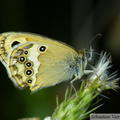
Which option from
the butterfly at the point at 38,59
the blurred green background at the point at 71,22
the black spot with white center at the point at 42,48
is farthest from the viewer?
the blurred green background at the point at 71,22

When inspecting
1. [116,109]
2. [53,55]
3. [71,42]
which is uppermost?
[53,55]

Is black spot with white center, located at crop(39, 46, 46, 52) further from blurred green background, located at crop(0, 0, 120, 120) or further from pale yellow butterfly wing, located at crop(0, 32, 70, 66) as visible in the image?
blurred green background, located at crop(0, 0, 120, 120)

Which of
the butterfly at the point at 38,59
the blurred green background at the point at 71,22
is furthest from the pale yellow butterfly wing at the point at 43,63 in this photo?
the blurred green background at the point at 71,22

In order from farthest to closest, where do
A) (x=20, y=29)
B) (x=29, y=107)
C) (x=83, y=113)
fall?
(x=20, y=29) → (x=29, y=107) → (x=83, y=113)

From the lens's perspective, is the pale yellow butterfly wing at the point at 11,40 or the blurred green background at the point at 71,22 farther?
the blurred green background at the point at 71,22

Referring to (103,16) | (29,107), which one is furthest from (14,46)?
(103,16)

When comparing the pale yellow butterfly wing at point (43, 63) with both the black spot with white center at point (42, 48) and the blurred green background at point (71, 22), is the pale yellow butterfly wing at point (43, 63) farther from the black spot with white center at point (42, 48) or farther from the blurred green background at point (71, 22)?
the blurred green background at point (71, 22)

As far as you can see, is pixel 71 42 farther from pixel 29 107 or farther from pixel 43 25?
pixel 29 107
